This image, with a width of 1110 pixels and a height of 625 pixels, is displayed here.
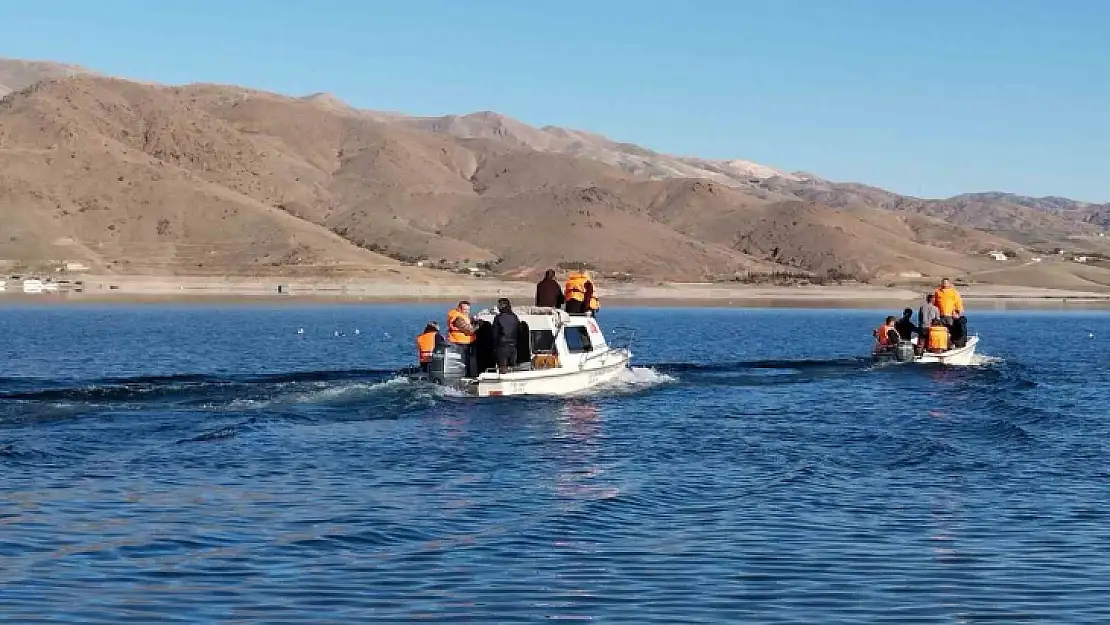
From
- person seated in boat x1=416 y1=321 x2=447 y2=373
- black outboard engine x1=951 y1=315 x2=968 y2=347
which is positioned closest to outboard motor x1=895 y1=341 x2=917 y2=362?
black outboard engine x1=951 y1=315 x2=968 y2=347

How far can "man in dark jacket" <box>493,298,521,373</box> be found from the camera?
115 ft

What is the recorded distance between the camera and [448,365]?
35.6 meters

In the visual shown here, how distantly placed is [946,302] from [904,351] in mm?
2011

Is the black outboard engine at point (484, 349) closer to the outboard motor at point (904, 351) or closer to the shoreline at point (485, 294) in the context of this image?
the outboard motor at point (904, 351)

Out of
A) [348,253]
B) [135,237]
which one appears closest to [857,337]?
[348,253]

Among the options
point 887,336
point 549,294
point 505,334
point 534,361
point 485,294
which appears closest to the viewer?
point 505,334

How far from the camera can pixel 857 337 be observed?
80438 mm

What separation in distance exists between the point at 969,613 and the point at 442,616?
4991 millimetres

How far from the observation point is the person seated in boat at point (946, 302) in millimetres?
47031

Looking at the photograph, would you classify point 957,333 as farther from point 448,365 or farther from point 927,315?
point 448,365

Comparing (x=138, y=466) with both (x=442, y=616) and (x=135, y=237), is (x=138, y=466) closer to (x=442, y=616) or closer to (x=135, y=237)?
(x=442, y=616)

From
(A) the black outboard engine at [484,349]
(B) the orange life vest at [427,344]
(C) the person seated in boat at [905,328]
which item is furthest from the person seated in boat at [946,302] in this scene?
(B) the orange life vest at [427,344]

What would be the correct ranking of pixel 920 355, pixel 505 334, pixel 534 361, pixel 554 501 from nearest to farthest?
pixel 554 501, pixel 505 334, pixel 534 361, pixel 920 355

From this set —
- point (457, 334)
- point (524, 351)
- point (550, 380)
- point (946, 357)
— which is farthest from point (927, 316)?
point (457, 334)
